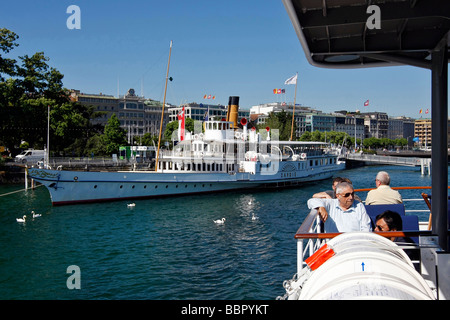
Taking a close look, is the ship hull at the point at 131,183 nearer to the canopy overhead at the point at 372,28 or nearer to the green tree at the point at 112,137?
the canopy overhead at the point at 372,28

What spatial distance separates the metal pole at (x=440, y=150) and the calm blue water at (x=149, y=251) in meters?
7.74

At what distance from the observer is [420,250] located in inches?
183

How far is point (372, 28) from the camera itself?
17.2 ft

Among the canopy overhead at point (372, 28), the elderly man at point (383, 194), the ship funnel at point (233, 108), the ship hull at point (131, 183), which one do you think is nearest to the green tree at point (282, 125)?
the ship funnel at point (233, 108)

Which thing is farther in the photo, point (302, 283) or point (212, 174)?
point (212, 174)

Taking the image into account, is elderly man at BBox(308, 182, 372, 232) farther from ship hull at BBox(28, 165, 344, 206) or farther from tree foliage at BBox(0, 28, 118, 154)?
tree foliage at BBox(0, 28, 118, 154)

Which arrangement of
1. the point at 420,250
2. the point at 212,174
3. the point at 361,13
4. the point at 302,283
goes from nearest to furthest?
1. the point at 302,283
2. the point at 420,250
3. the point at 361,13
4. the point at 212,174

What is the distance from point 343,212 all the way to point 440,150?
5.18ft

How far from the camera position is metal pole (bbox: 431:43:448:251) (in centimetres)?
509

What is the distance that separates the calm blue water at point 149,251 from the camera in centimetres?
1286
